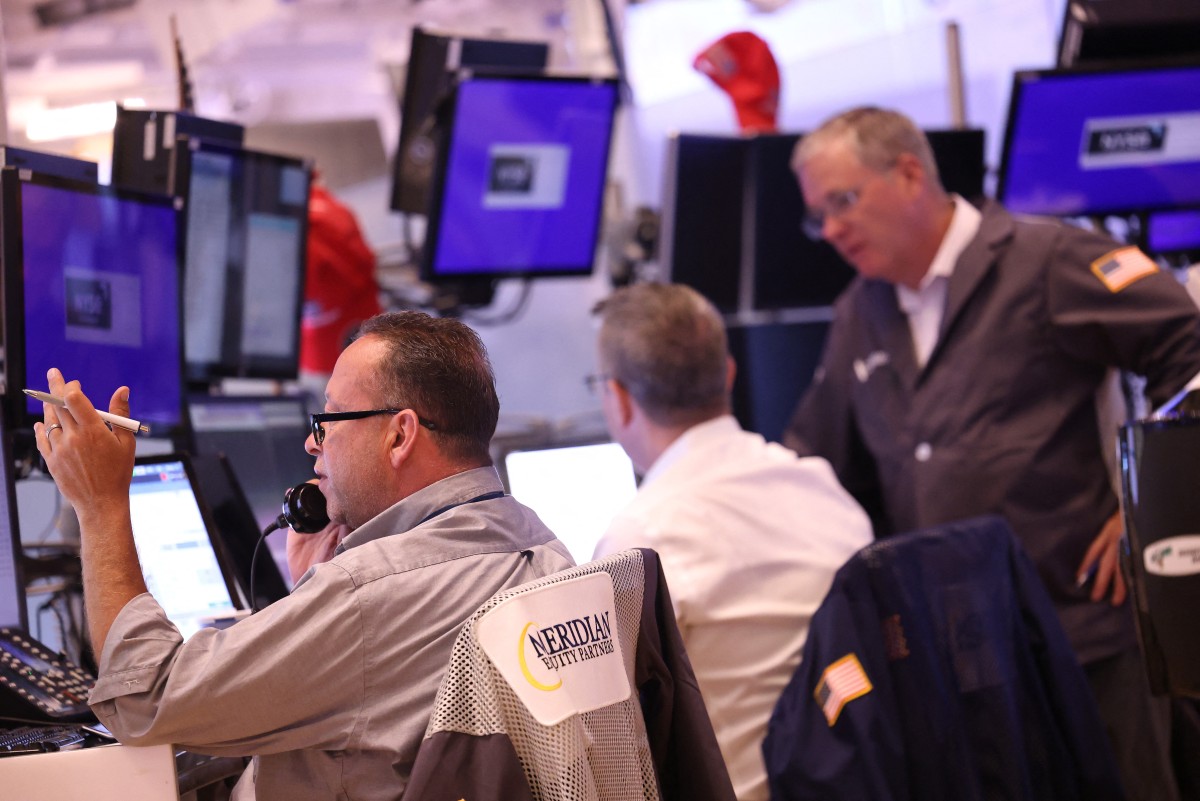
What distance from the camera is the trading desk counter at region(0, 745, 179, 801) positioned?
137 cm

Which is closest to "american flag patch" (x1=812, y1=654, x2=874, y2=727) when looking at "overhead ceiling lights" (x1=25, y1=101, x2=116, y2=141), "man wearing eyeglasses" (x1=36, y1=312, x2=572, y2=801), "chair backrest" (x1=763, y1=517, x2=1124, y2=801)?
"chair backrest" (x1=763, y1=517, x2=1124, y2=801)

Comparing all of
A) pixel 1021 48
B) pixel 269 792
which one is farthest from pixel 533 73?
pixel 1021 48

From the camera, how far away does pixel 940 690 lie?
1.81 meters

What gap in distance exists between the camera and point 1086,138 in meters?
2.95

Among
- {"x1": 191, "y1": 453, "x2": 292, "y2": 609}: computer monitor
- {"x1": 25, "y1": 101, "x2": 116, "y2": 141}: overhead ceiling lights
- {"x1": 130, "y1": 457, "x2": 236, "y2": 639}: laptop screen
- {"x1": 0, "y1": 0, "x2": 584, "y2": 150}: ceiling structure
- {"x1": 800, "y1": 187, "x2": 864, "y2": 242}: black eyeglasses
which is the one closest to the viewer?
{"x1": 130, "y1": 457, "x2": 236, "y2": 639}: laptop screen

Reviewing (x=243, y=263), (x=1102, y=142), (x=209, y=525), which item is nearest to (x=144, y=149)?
(x=243, y=263)

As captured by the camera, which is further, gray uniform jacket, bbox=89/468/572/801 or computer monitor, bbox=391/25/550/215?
computer monitor, bbox=391/25/550/215

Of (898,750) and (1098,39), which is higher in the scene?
(1098,39)

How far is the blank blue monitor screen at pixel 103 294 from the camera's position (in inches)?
70.4

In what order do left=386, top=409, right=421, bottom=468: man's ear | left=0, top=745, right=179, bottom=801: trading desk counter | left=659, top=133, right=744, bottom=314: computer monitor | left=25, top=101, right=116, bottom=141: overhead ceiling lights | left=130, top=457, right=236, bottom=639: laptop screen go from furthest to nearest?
left=659, top=133, right=744, bottom=314: computer monitor, left=25, top=101, right=116, bottom=141: overhead ceiling lights, left=130, top=457, right=236, bottom=639: laptop screen, left=386, top=409, right=421, bottom=468: man's ear, left=0, top=745, right=179, bottom=801: trading desk counter

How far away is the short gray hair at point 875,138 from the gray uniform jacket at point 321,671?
4.95ft

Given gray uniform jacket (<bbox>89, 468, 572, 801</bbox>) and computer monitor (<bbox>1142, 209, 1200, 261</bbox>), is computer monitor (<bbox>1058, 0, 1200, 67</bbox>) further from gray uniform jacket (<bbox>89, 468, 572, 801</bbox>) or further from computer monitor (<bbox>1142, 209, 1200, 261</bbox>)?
gray uniform jacket (<bbox>89, 468, 572, 801</bbox>)

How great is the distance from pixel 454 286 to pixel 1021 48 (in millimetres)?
2475

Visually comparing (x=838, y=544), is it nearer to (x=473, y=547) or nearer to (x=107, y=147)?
(x=473, y=547)
